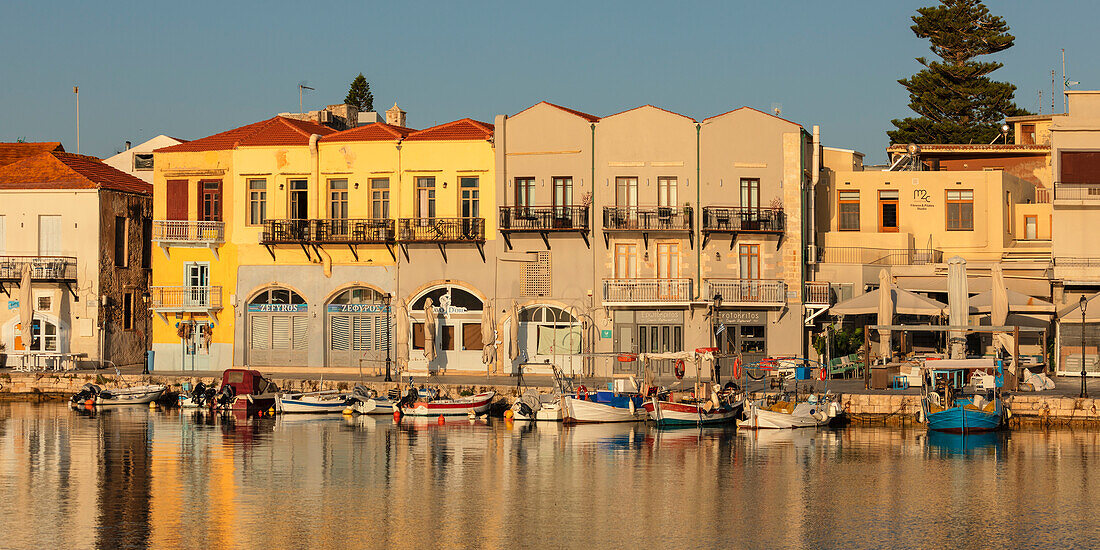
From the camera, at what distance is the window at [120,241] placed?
56.3 m

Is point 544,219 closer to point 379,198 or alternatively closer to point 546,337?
point 546,337

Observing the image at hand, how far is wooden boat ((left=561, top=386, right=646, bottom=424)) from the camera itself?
4159cm

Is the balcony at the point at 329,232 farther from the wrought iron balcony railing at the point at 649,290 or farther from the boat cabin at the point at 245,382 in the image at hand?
the wrought iron balcony railing at the point at 649,290

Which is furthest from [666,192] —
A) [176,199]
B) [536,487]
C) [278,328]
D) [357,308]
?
[536,487]

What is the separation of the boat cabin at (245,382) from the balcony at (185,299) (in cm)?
718

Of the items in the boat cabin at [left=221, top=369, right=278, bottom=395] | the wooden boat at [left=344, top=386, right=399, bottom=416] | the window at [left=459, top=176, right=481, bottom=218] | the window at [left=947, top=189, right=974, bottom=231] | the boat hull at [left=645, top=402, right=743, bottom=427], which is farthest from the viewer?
the window at [left=947, top=189, right=974, bottom=231]

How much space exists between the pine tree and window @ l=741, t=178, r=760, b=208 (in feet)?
80.6

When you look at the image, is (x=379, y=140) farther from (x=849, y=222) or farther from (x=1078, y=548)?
(x=1078, y=548)

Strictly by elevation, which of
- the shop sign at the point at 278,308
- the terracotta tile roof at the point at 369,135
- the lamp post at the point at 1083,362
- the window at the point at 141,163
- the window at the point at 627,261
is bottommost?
the lamp post at the point at 1083,362

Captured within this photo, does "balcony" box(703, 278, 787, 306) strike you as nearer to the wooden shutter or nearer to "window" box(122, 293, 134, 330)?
the wooden shutter

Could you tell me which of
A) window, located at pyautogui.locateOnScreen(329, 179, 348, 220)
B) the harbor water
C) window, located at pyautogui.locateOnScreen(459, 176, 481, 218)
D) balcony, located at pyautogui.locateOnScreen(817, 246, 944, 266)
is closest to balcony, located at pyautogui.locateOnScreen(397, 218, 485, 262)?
window, located at pyautogui.locateOnScreen(459, 176, 481, 218)

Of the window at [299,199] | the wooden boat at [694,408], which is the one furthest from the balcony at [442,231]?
the wooden boat at [694,408]

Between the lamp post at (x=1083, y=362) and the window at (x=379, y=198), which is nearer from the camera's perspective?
the lamp post at (x=1083, y=362)

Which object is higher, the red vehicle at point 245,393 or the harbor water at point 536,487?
the red vehicle at point 245,393
